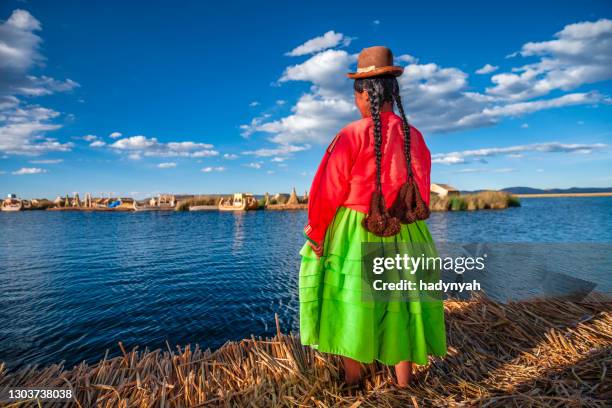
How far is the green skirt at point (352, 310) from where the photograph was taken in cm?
257

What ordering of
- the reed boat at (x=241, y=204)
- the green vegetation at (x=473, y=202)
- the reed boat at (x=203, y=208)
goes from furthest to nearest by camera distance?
the reed boat at (x=203, y=208)
the reed boat at (x=241, y=204)
the green vegetation at (x=473, y=202)

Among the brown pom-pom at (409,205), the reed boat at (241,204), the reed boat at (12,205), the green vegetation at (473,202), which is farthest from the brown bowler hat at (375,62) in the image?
the reed boat at (12,205)

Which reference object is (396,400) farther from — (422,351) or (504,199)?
(504,199)

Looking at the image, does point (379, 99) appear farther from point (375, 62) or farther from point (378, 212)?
point (378, 212)

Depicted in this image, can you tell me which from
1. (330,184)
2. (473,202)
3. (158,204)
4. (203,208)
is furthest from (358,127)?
(158,204)

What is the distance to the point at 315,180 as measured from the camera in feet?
8.79

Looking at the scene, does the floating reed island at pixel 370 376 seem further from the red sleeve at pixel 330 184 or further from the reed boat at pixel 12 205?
the reed boat at pixel 12 205

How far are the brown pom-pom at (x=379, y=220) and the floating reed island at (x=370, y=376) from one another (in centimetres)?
132

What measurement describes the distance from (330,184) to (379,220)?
1.54ft

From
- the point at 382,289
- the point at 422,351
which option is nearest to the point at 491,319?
the point at 422,351

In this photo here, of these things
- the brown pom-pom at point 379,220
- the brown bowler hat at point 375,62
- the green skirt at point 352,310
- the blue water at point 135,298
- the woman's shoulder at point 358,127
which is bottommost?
the blue water at point 135,298

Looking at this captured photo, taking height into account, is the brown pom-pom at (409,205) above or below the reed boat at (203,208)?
above

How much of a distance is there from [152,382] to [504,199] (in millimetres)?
74786

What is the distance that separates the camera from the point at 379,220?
8.39 feet
